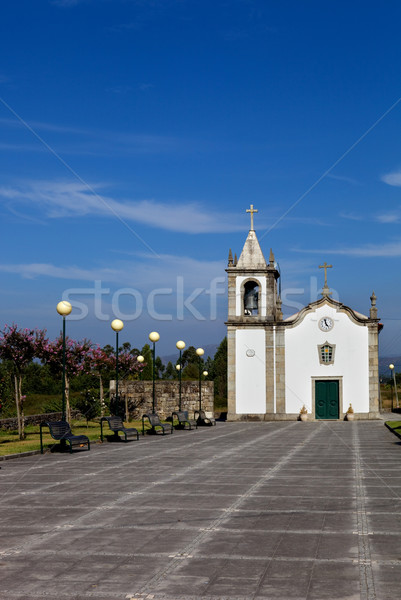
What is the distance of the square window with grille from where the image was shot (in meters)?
40.0

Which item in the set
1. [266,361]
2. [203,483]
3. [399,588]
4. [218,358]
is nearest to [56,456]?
[203,483]

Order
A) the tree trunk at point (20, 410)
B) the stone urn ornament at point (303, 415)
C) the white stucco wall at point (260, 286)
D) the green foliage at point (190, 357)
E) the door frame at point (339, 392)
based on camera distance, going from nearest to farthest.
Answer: the tree trunk at point (20, 410), the stone urn ornament at point (303, 415), the door frame at point (339, 392), the white stucco wall at point (260, 286), the green foliage at point (190, 357)

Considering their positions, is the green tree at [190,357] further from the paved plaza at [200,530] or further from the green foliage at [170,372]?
the paved plaza at [200,530]

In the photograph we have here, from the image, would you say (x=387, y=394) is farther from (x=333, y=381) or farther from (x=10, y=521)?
(x=10, y=521)

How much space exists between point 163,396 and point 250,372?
5.31m

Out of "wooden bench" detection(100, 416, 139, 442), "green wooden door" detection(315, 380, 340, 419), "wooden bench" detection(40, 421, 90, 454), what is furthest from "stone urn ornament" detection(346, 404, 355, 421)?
"wooden bench" detection(40, 421, 90, 454)

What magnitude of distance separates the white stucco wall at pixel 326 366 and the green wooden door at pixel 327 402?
17.5 inches

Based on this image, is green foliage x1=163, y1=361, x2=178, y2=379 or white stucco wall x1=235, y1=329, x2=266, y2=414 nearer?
white stucco wall x1=235, y1=329, x2=266, y2=414

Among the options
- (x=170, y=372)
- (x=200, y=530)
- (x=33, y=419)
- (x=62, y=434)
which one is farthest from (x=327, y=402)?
(x=170, y=372)

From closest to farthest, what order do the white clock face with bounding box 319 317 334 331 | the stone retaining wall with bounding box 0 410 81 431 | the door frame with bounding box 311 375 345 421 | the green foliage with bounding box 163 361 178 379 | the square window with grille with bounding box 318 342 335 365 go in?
the stone retaining wall with bounding box 0 410 81 431, the door frame with bounding box 311 375 345 421, the square window with grille with bounding box 318 342 335 365, the white clock face with bounding box 319 317 334 331, the green foliage with bounding box 163 361 178 379

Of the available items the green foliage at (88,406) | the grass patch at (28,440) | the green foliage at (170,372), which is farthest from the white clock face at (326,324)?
the green foliage at (170,372)

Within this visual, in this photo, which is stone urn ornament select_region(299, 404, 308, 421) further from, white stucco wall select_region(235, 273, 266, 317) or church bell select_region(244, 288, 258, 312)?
church bell select_region(244, 288, 258, 312)

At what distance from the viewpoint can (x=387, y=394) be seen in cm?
6519

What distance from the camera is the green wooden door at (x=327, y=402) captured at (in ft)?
131
